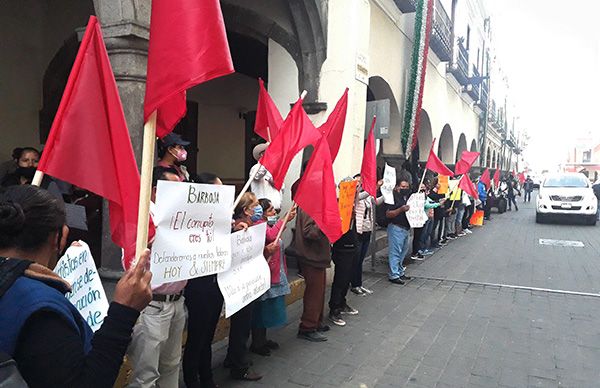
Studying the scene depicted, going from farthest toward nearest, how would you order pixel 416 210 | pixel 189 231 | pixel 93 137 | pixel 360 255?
pixel 416 210
pixel 360 255
pixel 189 231
pixel 93 137

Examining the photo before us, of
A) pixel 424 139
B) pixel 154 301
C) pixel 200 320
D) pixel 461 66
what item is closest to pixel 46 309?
pixel 154 301

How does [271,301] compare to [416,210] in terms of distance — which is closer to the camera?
[271,301]

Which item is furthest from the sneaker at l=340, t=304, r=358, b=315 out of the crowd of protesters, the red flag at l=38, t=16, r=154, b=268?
the red flag at l=38, t=16, r=154, b=268

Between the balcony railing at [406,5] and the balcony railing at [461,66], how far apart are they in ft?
20.1

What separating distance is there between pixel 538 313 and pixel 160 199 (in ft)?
18.1

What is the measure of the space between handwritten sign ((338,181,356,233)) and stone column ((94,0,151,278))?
2.29 meters

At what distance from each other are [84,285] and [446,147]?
17.5m

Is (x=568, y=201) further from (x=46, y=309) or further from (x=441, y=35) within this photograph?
(x=46, y=309)

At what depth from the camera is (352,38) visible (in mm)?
7359

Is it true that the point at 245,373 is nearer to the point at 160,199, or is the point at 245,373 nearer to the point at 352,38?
the point at 160,199

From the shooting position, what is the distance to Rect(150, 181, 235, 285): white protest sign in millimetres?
2529

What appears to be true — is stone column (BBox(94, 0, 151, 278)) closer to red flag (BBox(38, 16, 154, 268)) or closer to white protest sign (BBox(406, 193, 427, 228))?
red flag (BBox(38, 16, 154, 268))

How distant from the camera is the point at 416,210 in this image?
8.14m

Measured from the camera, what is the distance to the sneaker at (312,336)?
4.90 m
